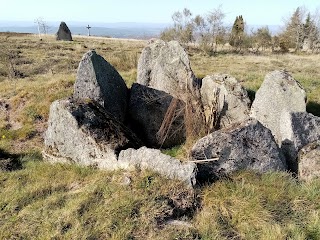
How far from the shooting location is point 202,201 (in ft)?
17.0

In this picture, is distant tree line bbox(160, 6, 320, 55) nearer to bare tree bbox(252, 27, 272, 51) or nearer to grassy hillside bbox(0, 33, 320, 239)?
bare tree bbox(252, 27, 272, 51)

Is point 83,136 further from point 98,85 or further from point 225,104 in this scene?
point 225,104

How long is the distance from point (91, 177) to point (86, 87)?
372 centimetres

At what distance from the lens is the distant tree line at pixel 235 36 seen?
46.2 m

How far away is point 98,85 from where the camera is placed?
9070 millimetres

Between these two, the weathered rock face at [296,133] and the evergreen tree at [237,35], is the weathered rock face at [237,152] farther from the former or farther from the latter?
the evergreen tree at [237,35]

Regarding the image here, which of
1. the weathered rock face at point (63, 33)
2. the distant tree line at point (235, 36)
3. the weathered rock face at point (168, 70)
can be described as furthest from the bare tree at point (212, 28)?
the weathered rock face at point (168, 70)

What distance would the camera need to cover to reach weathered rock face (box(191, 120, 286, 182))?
5.86 meters

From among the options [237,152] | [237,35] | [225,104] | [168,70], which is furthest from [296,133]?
[237,35]

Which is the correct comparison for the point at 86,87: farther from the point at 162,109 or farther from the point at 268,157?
the point at 268,157

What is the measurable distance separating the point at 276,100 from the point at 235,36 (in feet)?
132

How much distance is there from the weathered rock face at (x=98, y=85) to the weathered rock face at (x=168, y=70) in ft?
5.17

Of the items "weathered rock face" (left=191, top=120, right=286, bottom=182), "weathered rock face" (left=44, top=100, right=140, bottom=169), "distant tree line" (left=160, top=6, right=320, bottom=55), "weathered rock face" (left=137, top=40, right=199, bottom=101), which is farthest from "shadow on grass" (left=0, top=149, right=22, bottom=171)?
"distant tree line" (left=160, top=6, right=320, bottom=55)

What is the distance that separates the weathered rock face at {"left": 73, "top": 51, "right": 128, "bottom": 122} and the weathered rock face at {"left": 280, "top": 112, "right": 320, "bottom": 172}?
443cm
